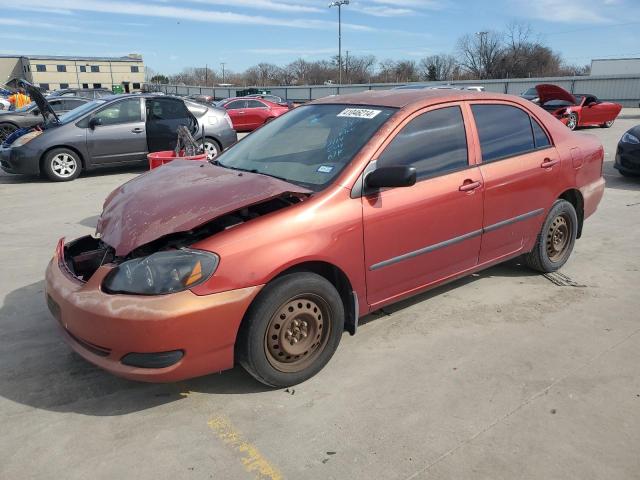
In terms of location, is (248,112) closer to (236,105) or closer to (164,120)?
(236,105)

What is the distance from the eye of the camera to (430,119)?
141 inches

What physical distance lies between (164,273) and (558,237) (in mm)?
3691

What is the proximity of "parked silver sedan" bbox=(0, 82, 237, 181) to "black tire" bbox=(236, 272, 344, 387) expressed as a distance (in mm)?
7251

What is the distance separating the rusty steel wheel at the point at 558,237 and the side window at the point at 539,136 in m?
0.68

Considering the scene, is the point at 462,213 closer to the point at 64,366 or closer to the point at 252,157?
the point at 252,157

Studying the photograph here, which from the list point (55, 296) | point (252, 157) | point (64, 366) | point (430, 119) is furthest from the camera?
point (252, 157)

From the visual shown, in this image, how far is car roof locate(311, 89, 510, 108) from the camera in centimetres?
361

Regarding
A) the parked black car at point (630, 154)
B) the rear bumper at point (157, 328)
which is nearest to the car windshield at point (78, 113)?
the rear bumper at point (157, 328)

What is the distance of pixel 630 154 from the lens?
8.95 meters

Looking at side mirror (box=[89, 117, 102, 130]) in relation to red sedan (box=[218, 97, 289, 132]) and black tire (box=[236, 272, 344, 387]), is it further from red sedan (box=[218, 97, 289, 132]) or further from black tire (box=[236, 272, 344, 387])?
red sedan (box=[218, 97, 289, 132])

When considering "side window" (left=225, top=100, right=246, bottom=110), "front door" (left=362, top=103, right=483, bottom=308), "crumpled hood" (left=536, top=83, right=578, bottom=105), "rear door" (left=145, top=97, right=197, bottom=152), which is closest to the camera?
"front door" (left=362, top=103, right=483, bottom=308)

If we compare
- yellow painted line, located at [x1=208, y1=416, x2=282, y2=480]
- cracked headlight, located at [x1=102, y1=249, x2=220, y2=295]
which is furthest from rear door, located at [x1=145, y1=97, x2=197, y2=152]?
yellow painted line, located at [x1=208, y1=416, x2=282, y2=480]

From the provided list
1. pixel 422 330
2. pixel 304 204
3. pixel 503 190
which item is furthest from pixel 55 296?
pixel 503 190

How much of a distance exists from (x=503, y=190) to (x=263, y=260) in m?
2.14
